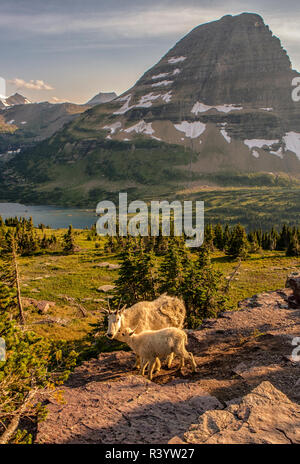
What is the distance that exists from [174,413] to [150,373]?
331 cm

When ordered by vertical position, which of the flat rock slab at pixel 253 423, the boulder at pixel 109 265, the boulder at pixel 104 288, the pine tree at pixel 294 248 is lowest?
the boulder at pixel 104 288

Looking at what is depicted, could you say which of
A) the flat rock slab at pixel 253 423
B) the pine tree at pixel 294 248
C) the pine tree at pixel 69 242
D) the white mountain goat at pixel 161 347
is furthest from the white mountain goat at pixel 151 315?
the pine tree at pixel 294 248

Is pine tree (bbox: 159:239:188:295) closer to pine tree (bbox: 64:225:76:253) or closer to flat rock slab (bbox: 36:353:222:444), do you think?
flat rock slab (bbox: 36:353:222:444)

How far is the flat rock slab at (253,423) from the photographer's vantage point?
6977 millimetres

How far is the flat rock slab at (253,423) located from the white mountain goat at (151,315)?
5.14 meters

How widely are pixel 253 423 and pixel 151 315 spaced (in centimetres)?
871

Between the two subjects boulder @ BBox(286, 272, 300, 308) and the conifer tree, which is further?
the conifer tree

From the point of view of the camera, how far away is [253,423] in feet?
24.7

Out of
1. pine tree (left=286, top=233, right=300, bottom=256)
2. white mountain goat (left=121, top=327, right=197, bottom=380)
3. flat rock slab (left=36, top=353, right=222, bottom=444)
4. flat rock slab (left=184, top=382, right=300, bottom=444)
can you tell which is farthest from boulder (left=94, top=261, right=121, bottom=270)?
flat rock slab (left=184, top=382, right=300, bottom=444)

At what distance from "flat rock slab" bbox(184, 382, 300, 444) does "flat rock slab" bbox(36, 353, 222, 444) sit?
82 centimetres

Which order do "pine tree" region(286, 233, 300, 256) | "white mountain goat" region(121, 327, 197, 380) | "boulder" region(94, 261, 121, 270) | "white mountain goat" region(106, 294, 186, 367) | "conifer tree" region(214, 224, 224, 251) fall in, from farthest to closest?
"conifer tree" region(214, 224, 224, 251) → "pine tree" region(286, 233, 300, 256) → "boulder" region(94, 261, 121, 270) → "white mountain goat" region(106, 294, 186, 367) → "white mountain goat" region(121, 327, 197, 380)

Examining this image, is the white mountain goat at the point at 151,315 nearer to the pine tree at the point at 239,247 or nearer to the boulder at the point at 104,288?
the boulder at the point at 104,288

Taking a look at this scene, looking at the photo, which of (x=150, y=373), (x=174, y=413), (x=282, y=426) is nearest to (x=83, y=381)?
(x=150, y=373)

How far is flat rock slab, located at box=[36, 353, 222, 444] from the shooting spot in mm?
8086
